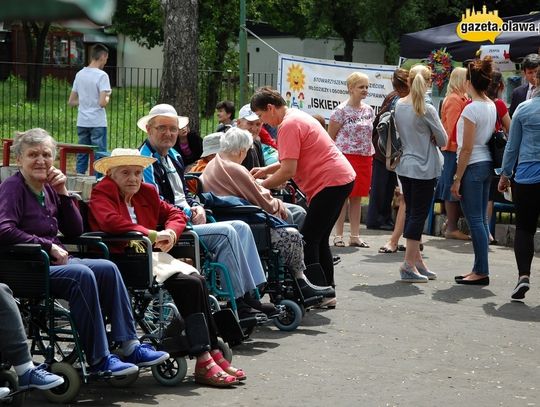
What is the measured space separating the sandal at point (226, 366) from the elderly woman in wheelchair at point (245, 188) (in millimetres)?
1936

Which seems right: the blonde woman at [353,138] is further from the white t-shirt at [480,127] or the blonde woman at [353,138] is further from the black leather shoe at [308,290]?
the black leather shoe at [308,290]

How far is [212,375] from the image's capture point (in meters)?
6.76

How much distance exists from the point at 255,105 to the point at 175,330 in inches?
113

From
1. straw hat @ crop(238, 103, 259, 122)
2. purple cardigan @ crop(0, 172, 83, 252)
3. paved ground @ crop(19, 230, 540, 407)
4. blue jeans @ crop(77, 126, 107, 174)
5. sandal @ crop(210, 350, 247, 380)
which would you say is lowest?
paved ground @ crop(19, 230, 540, 407)

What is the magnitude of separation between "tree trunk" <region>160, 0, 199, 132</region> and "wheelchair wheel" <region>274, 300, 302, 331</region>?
9.25 meters

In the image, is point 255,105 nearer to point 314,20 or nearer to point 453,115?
point 453,115

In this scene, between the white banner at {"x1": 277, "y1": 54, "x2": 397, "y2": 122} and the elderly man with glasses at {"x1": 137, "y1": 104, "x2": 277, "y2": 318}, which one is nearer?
the elderly man with glasses at {"x1": 137, "y1": 104, "x2": 277, "y2": 318}

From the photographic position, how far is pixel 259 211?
852 cm

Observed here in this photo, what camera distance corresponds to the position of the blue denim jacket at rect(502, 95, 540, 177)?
9.59 metres

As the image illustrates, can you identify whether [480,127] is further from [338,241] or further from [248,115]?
[338,241]

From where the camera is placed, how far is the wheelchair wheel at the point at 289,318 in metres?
8.62

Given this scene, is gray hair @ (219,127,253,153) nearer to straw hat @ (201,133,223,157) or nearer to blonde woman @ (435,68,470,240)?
straw hat @ (201,133,223,157)

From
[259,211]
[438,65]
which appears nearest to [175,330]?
[259,211]

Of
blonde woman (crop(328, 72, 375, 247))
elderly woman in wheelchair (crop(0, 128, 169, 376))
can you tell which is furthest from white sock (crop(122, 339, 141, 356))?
blonde woman (crop(328, 72, 375, 247))
